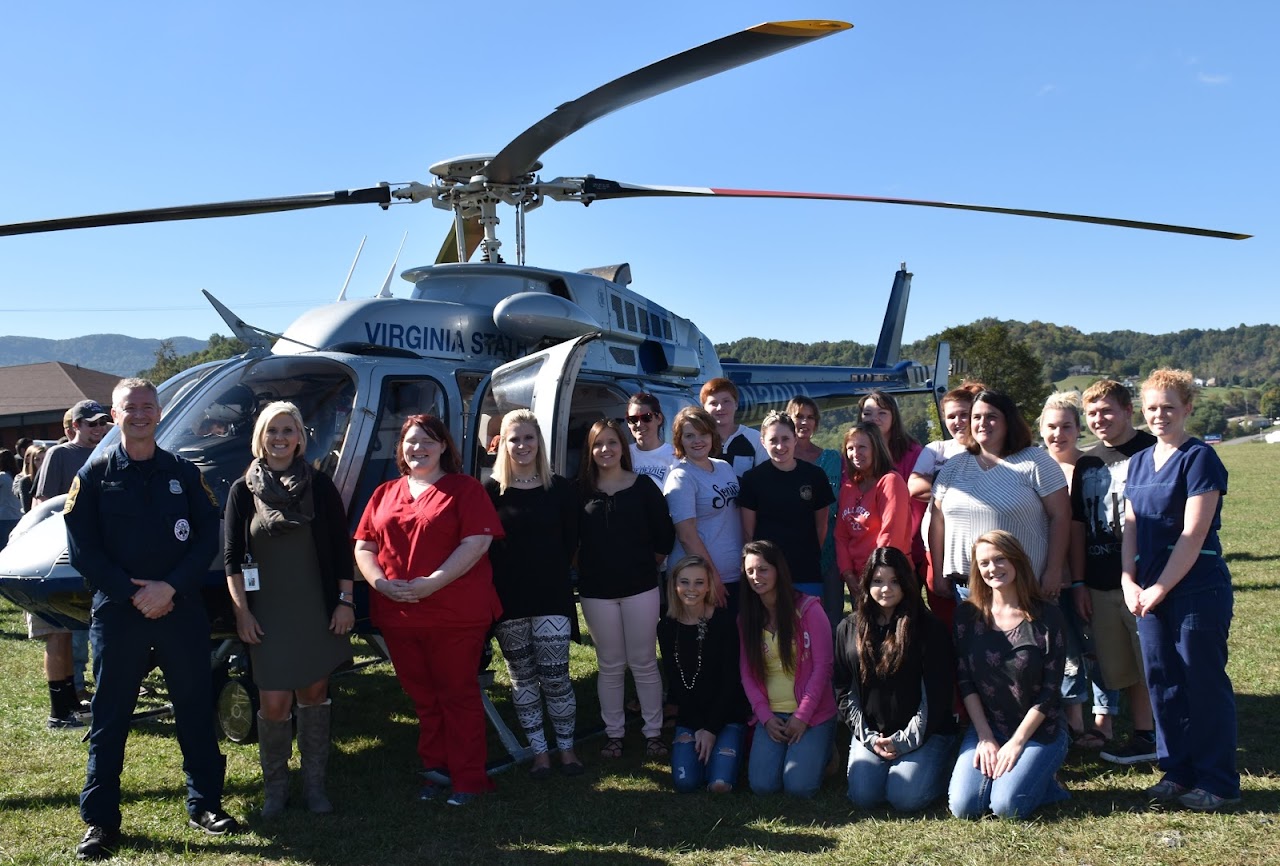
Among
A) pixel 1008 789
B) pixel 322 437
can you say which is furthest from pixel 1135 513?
pixel 322 437

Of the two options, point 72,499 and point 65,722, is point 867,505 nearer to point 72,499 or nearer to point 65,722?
point 72,499

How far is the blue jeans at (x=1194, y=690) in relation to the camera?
3.95 m

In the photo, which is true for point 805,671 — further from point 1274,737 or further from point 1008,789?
point 1274,737

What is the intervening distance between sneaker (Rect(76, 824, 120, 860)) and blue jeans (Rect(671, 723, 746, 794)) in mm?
2320

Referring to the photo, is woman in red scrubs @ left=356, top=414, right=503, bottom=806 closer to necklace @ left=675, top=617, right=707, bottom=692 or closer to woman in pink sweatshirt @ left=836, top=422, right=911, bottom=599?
necklace @ left=675, top=617, right=707, bottom=692

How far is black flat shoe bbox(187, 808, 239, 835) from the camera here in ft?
13.1

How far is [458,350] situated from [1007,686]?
12.4 feet

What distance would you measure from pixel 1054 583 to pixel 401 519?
291 centimetres

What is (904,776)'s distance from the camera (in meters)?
4.11

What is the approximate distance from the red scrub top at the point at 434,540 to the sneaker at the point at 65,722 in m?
2.69

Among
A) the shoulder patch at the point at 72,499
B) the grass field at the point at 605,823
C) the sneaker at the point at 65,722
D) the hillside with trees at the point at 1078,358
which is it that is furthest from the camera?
the hillside with trees at the point at 1078,358

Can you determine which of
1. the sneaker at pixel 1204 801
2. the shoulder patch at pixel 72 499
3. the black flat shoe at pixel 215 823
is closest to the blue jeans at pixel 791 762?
the sneaker at pixel 1204 801

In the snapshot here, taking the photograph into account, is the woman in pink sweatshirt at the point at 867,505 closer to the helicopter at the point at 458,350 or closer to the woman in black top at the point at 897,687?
the woman in black top at the point at 897,687

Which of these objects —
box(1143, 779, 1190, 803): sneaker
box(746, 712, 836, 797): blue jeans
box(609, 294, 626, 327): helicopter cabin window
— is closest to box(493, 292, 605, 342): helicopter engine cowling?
box(609, 294, 626, 327): helicopter cabin window
